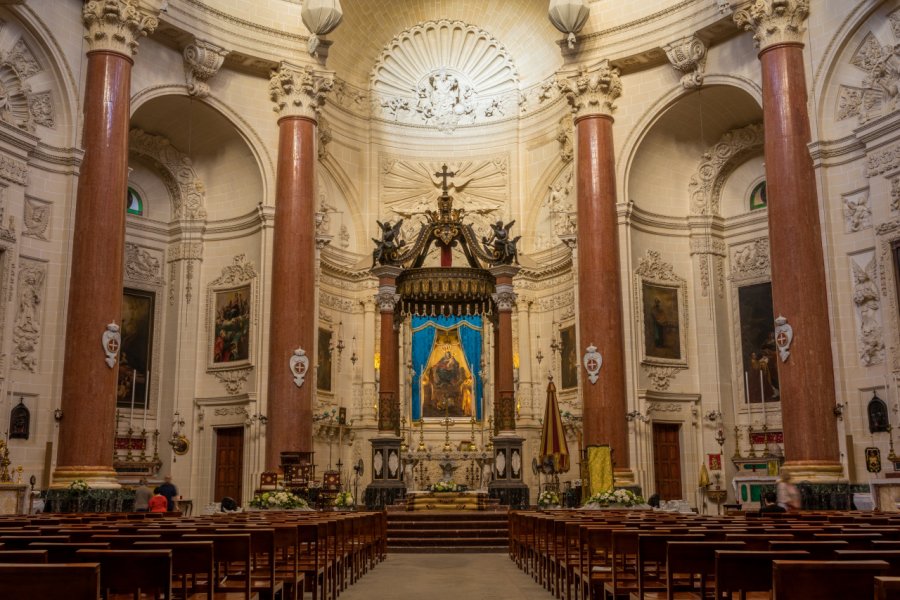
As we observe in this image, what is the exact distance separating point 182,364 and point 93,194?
7534mm

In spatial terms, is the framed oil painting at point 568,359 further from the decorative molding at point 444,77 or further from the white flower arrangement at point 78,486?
the white flower arrangement at point 78,486

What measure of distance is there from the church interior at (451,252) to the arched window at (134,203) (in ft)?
0.31

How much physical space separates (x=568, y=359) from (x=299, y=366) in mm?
8699

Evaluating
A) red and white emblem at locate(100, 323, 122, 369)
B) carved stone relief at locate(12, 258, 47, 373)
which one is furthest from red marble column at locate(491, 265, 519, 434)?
carved stone relief at locate(12, 258, 47, 373)

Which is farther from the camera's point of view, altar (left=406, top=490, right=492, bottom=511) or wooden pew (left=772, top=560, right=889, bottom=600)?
altar (left=406, top=490, right=492, bottom=511)

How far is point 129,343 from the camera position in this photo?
2512cm

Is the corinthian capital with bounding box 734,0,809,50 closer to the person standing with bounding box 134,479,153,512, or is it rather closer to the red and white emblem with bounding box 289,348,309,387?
the red and white emblem with bounding box 289,348,309,387

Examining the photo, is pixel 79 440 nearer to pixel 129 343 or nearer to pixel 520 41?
pixel 129 343

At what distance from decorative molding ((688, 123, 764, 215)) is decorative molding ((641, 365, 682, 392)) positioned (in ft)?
16.1

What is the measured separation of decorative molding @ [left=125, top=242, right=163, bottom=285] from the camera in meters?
25.5

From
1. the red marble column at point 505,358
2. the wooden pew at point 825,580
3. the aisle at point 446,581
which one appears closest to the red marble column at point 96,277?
the aisle at point 446,581

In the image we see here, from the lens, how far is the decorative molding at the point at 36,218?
1889 cm

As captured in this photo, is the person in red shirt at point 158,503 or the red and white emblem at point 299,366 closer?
the person in red shirt at point 158,503

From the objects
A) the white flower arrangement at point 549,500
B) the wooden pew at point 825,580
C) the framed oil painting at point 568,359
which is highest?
the framed oil painting at point 568,359
